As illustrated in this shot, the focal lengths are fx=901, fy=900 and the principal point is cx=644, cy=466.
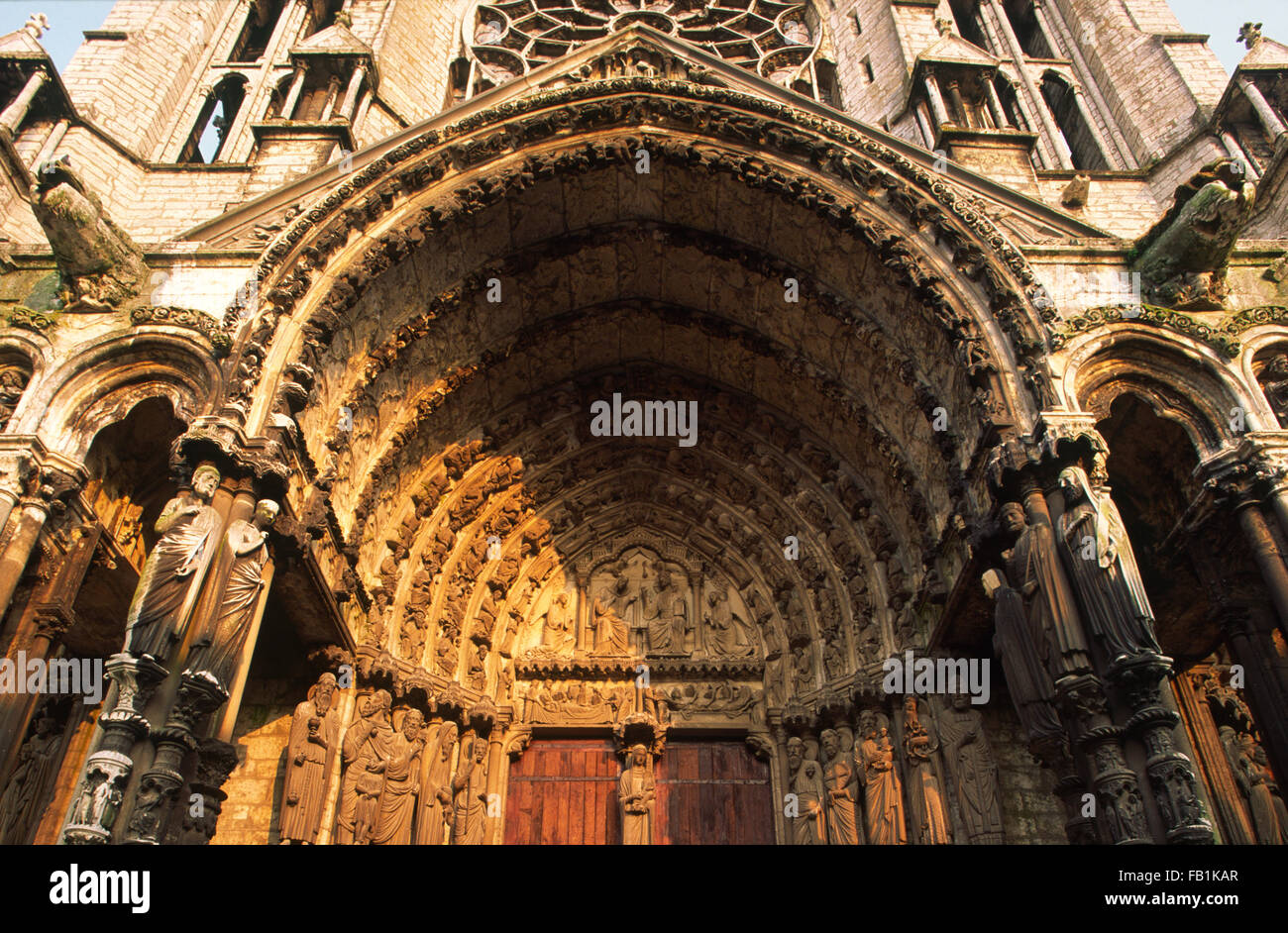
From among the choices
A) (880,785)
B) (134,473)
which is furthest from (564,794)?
(134,473)

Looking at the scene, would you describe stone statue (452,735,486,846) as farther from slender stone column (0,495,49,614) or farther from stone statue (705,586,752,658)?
slender stone column (0,495,49,614)

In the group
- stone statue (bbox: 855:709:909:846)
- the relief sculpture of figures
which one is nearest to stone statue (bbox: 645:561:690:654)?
the relief sculpture of figures

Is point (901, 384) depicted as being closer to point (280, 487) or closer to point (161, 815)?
point (280, 487)

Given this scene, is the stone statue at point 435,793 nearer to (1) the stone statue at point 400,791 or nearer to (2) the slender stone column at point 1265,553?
(1) the stone statue at point 400,791

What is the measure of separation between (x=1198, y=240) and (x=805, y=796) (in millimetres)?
5879

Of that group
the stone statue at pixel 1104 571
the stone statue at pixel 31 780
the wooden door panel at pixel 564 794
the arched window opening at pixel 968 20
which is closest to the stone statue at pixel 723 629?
the wooden door panel at pixel 564 794

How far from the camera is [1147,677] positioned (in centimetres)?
531

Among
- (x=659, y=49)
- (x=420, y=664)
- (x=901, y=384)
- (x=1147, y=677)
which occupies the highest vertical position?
(x=659, y=49)

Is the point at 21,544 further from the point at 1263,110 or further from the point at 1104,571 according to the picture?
the point at 1263,110

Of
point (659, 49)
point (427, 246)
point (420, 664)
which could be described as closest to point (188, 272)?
point (427, 246)

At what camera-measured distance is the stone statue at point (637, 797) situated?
27.7 feet

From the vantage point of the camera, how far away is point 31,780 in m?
7.29

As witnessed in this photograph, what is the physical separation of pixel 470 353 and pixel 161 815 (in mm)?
5564
